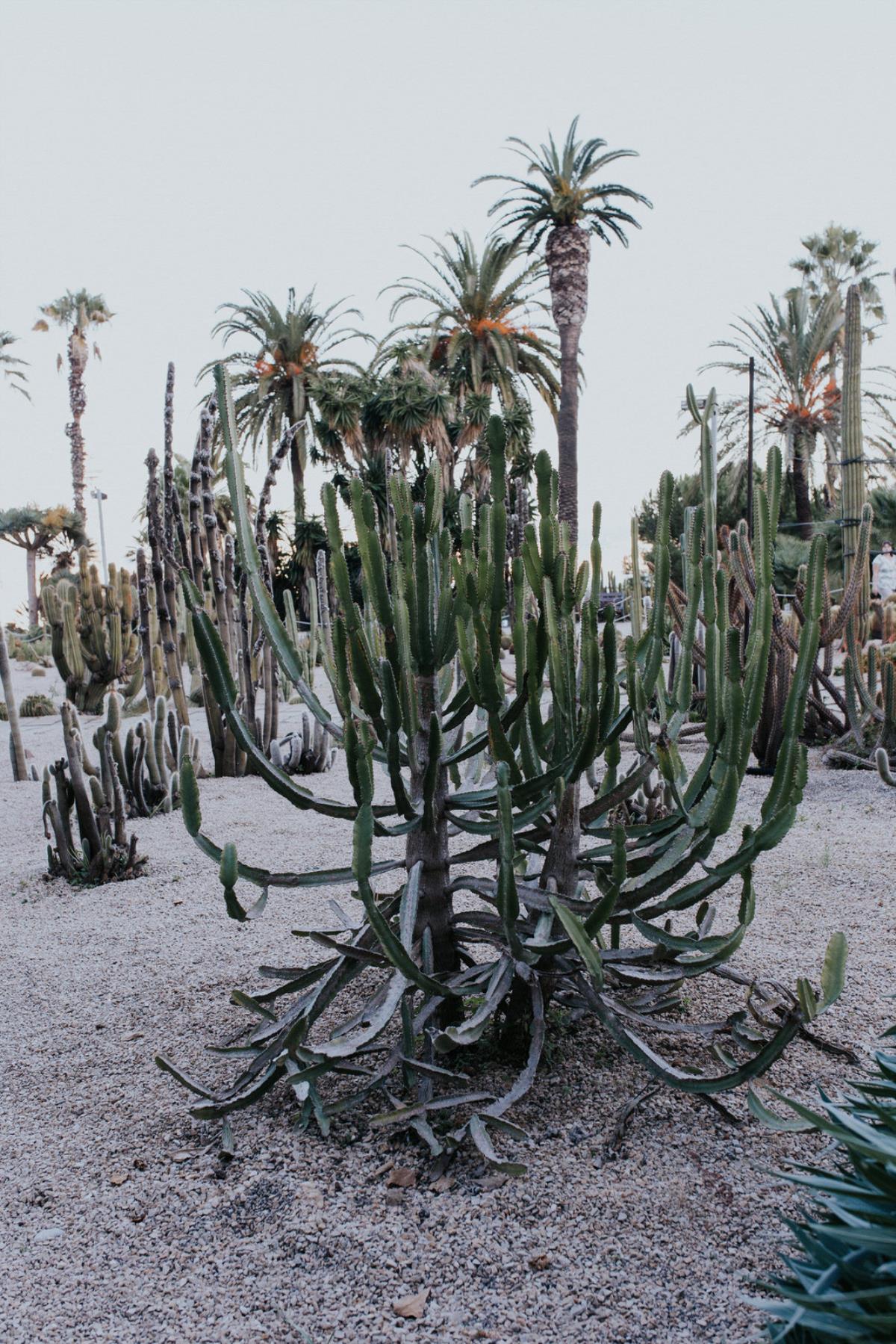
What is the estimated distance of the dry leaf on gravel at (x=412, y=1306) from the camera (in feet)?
4.71

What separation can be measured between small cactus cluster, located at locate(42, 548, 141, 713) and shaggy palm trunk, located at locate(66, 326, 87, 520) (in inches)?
890

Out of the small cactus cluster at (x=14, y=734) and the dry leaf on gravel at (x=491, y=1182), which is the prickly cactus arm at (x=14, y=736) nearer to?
the small cactus cluster at (x=14, y=734)

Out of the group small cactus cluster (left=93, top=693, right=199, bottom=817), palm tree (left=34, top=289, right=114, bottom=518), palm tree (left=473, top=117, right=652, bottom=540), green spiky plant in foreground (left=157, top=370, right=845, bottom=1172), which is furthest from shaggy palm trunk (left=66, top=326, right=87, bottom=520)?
green spiky plant in foreground (left=157, top=370, right=845, bottom=1172)

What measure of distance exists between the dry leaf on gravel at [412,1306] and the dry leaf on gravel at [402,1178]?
0.83 feet

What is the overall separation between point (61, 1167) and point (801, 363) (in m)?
25.4

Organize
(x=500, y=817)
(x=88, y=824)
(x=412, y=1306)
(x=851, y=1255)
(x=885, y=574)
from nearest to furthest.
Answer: (x=851, y=1255)
(x=412, y=1306)
(x=500, y=817)
(x=88, y=824)
(x=885, y=574)

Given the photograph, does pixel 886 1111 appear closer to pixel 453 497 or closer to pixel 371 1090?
pixel 371 1090

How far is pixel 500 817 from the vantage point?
1666 mm

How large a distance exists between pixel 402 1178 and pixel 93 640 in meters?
10.9

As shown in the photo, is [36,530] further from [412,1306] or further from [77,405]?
[412,1306]

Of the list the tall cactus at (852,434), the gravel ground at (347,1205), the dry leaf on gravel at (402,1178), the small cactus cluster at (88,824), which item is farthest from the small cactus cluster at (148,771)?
the tall cactus at (852,434)

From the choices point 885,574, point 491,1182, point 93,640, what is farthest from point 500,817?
point 885,574

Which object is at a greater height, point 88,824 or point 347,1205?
point 88,824

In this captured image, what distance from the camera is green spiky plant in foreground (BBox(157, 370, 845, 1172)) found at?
69.7 inches
